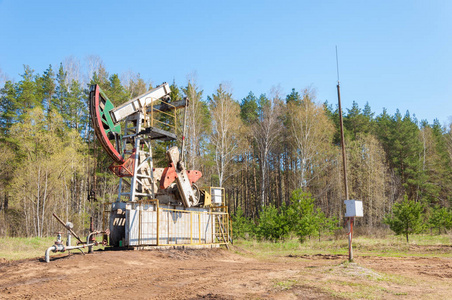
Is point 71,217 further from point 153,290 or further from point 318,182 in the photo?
point 153,290

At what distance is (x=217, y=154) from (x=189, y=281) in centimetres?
2488

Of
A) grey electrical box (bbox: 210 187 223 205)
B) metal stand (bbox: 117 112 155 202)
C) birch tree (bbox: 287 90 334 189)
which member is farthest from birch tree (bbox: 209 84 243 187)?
metal stand (bbox: 117 112 155 202)

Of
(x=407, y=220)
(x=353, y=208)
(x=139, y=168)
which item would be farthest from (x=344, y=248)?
(x=139, y=168)

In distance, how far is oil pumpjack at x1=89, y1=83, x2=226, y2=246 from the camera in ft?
46.2

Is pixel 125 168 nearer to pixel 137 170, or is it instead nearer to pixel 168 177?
pixel 137 170

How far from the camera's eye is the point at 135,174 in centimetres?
1527

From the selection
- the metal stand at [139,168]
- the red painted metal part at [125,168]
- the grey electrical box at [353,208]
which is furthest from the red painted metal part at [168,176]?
the grey electrical box at [353,208]

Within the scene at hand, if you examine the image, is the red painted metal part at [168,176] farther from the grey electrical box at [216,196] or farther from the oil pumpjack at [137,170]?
the grey electrical box at [216,196]

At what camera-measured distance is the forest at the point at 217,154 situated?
30188 millimetres

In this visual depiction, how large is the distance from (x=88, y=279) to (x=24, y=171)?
2383 centimetres

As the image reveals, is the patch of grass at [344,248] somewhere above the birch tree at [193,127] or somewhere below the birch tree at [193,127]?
below

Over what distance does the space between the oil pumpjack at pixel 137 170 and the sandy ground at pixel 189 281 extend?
247cm

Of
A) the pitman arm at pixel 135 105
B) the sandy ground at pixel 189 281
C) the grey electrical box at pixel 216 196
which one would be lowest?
the sandy ground at pixel 189 281

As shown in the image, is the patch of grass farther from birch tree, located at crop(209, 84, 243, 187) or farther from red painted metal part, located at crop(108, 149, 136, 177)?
birch tree, located at crop(209, 84, 243, 187)
